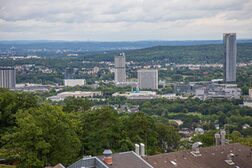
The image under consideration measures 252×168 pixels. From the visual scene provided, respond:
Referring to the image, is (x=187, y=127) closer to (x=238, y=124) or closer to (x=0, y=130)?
(x=238, y=124)

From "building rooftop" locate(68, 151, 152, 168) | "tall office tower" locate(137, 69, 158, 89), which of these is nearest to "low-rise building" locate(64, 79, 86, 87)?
"tall office tower" locate(137, 69, 158, 89)

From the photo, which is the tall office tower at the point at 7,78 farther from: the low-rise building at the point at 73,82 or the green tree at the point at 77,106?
the green tree at the point at 77,106

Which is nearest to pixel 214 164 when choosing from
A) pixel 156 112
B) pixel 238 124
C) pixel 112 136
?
pixel 112 136

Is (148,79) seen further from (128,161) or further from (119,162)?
(119,162)

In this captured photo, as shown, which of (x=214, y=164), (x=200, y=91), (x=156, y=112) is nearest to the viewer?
(x=214, y=164)

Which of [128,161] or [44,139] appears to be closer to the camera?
[128,161]

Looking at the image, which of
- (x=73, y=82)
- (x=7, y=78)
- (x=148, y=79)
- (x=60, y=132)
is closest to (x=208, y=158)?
(x=60, y=132)
